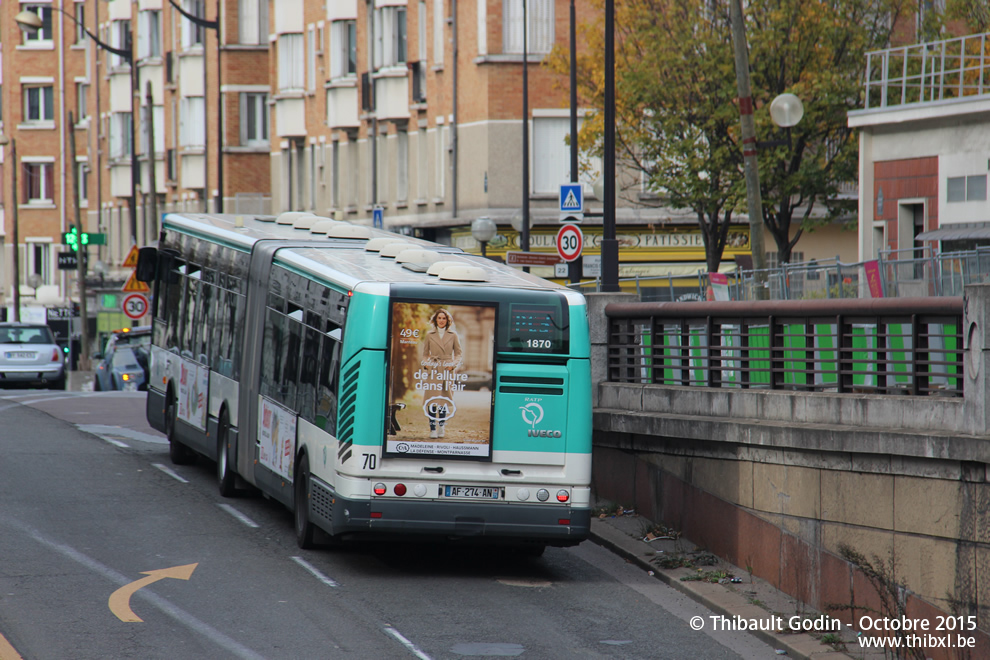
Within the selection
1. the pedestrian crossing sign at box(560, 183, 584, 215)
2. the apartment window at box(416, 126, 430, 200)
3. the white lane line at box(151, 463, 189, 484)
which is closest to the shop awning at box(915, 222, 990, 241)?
the pedestrian crossing sign at box(560, 183, 584, 215)

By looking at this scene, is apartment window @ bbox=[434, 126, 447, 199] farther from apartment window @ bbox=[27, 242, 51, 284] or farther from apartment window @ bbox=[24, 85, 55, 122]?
apartment window @ bbox=[24, 85, 55, 122]

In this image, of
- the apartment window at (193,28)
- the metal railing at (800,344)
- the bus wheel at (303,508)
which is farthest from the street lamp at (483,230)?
the apartment window at (193,28)

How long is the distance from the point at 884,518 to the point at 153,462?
11682mm

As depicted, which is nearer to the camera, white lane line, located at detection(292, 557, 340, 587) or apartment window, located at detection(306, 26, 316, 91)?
white lane line, located at detection(292, 557, 340, 587)

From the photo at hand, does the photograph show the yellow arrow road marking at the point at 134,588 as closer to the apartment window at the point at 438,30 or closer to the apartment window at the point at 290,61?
the apartment window at the point at 438,30

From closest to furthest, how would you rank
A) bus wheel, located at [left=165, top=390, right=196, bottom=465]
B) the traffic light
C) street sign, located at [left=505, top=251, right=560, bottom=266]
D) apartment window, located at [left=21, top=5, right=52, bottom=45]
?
1. bus wheel, located at [left=165, top=390, right=196, bottom=465]
2. street sign, located at [left=505, top=251, right=560, bottom=266]
3. the traffic light
4. apartment window, located at [left=21, top=5, right=52, bottom=45]

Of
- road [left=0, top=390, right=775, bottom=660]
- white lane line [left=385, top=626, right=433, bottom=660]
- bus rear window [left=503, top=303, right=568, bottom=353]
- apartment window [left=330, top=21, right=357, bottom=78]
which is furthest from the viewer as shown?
apartment window [left=330, top=21, right=357, bottom=78]

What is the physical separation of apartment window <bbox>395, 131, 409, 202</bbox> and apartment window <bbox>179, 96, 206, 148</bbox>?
15.2 metres

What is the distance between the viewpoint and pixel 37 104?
261ft

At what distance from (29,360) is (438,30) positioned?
48.3 ft

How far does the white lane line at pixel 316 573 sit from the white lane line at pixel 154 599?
1.48 meters

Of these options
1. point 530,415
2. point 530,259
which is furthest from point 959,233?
point 530,415

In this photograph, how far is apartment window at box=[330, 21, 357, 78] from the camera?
5106cm

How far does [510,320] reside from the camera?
538 inches
